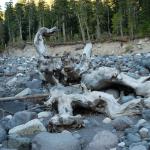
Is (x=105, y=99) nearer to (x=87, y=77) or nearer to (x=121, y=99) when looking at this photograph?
(x=121, y=99)

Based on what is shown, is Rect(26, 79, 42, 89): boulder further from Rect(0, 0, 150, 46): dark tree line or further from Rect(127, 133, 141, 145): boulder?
Rect(0, 0, 150, 46): dark tree line

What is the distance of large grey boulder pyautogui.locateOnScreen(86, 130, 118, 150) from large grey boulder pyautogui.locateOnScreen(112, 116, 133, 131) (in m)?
0.52

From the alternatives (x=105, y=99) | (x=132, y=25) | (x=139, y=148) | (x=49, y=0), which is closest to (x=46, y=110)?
(x=105, y=99)

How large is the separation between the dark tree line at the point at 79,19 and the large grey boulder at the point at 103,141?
3597 centimetres

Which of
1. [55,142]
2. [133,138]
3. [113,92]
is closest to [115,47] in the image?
[113,92]

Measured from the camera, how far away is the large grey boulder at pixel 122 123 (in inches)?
247

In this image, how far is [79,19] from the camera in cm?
5250

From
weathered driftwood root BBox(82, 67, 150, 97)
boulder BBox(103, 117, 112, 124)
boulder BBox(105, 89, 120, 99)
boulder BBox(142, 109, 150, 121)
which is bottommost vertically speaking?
boulder BBox(103, 117, 112, 124)

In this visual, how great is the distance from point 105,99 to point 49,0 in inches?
2470

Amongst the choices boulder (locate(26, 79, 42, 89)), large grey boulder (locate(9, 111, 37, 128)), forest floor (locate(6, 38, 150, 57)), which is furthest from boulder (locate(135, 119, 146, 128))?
forest floor (locate(6, 38, 150, 57))

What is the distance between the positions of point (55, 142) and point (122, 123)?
4.31 feet

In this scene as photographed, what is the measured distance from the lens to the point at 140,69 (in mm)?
13312

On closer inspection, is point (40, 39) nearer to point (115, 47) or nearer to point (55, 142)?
point (55, 142)

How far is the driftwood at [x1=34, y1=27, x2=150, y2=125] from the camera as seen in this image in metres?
6.98
